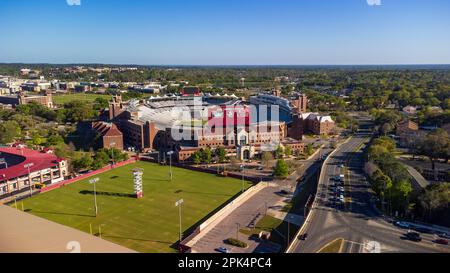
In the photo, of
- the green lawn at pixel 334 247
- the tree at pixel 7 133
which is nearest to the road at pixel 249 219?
the green lawn at pixel 334 247

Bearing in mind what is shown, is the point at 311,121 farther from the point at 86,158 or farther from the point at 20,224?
the point at 20,224

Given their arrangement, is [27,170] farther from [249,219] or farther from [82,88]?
[82,88]

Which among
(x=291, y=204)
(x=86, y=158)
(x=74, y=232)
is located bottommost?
(x=291, y=204)

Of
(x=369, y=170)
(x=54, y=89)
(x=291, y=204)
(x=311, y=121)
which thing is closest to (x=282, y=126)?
(x=311, y=121)

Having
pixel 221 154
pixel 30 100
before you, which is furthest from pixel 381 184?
pixel 30 100

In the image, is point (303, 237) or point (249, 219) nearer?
point (303, 237)
